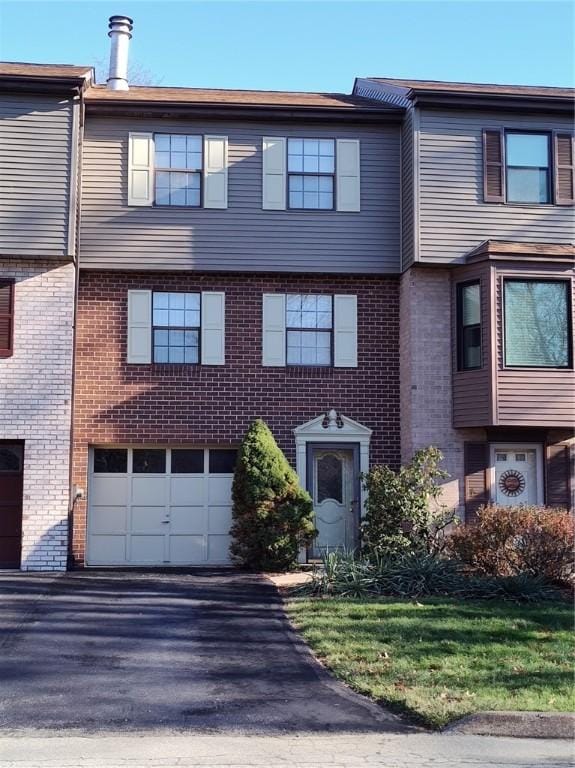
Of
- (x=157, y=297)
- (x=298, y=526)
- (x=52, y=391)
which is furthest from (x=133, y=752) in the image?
(x=157, y=297)

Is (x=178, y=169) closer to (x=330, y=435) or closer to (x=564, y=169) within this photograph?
(x=330, y=435)

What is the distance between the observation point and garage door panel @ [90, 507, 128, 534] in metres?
17.0

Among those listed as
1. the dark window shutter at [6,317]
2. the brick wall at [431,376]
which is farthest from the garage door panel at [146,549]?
the brick wall at [431,376]

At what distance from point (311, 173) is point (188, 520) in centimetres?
671

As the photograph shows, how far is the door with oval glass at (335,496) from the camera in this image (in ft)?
56.2

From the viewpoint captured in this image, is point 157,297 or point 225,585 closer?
point 225,585

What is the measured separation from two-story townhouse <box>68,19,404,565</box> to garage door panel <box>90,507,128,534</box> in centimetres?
3

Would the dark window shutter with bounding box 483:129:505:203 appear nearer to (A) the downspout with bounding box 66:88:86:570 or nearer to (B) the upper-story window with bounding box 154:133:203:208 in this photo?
(B) the upper-story window with bounding box 154:133:203:208

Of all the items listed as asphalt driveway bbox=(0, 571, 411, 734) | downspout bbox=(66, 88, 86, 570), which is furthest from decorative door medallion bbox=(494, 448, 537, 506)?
downspout bbox=(66, 88, 86, 570)

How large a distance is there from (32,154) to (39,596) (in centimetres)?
759

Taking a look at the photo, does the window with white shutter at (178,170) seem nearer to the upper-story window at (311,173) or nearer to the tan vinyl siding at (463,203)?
the upper-story window at (311,173)

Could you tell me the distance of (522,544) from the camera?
13.6m

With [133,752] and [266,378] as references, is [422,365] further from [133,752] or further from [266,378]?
[133,752]

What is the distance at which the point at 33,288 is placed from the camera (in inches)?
648
